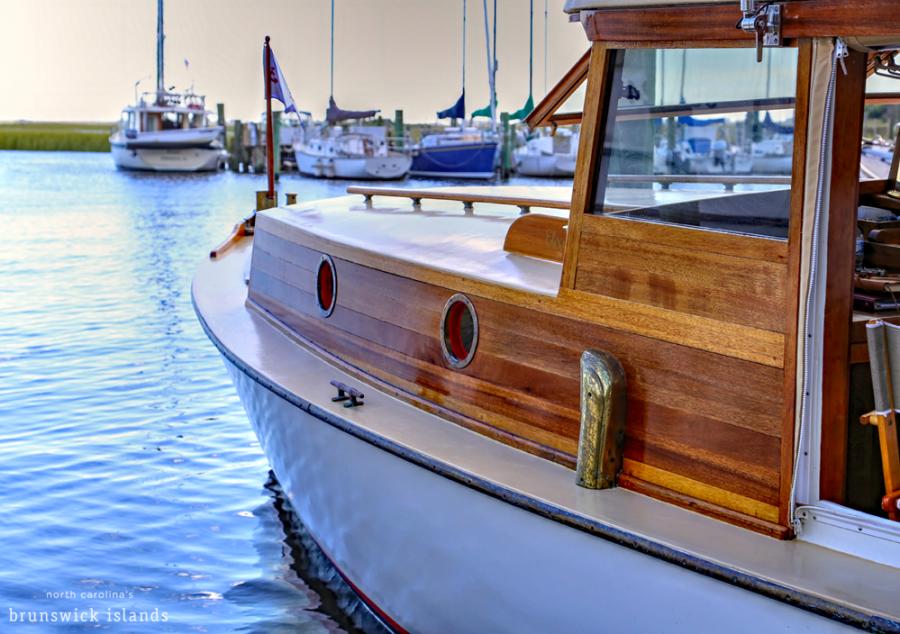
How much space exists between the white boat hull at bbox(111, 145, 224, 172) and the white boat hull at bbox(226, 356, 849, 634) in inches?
2144

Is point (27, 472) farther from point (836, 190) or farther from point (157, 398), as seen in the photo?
point (836, 190)

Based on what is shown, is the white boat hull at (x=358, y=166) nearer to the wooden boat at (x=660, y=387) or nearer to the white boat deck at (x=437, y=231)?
the white boat deck at (x=437, y=231)

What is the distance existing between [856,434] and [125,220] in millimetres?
28531

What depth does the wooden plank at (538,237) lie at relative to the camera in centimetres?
482

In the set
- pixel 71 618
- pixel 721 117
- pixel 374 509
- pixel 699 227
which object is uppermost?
pixel 721 117

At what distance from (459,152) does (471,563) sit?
45898 mm

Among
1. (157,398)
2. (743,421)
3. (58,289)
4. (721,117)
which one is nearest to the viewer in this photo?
(743,421)

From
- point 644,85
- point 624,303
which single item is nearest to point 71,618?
point 624,303

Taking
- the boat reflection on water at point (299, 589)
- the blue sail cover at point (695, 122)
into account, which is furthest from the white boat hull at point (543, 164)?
the blue sail cover at point (695, 122)

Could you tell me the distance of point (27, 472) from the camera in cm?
816

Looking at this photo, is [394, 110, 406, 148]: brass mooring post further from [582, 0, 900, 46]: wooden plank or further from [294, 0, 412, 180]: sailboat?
[582, 0, 900, 46]: wooden plank

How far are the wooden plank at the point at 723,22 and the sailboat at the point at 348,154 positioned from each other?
4681 cm

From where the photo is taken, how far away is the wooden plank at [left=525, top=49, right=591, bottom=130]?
4223mm

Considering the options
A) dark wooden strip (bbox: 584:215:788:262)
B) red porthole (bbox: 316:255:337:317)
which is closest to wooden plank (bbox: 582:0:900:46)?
dark wooden strip (bbox: 584:215:788:262)
